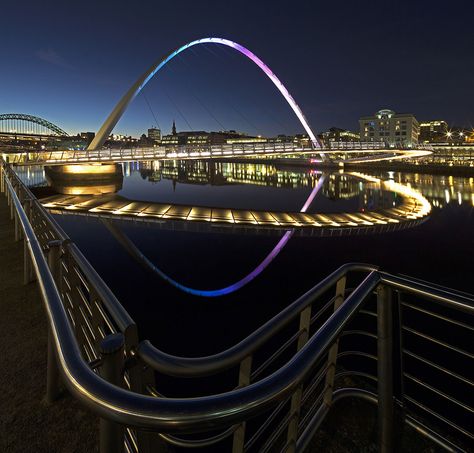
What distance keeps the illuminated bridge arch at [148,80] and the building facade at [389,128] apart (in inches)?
3157

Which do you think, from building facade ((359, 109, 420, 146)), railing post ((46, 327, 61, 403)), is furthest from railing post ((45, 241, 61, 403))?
building facade ((359, 109, 420, 146))

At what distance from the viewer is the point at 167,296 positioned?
8945 mm

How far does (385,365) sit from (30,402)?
2640 millimetres

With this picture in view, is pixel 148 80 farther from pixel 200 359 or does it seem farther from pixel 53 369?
pixel 200 359

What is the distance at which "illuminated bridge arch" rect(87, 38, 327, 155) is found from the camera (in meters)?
36.2

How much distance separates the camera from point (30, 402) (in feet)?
8.21

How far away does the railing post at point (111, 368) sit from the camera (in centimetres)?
111

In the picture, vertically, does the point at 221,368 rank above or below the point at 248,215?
above

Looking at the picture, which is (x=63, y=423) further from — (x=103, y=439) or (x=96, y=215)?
(x=96, y=215)

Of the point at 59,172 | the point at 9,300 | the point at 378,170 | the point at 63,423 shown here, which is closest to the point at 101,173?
the point at 59,172

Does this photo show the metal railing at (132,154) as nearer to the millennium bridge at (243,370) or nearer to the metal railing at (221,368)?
the millennium bridge at (243,370)

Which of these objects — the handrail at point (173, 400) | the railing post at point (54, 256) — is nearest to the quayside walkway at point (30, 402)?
the railing post at point (54, 256)

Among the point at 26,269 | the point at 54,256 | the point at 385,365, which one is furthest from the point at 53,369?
the point at 26,269

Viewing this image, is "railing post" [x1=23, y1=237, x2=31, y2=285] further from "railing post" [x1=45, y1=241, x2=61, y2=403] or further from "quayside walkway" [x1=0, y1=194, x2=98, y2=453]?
"railing post" [x1=45, y1=241, x2=61, y2=403]
